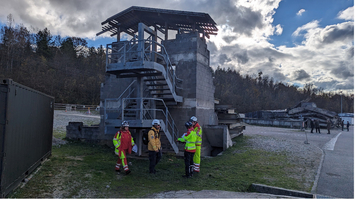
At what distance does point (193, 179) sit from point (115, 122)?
3.65 meters

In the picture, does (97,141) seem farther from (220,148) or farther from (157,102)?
(220,148)

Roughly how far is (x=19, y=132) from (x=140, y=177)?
3522mm

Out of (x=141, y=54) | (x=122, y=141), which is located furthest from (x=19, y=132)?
(x=141, y=54)

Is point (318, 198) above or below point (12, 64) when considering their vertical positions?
below

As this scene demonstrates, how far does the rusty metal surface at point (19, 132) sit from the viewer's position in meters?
4.86

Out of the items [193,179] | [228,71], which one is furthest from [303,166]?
[228,71]

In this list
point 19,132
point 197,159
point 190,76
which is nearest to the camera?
point 19,132

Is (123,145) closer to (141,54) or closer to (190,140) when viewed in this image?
(190,140)

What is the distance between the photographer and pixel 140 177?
7234 millimetres

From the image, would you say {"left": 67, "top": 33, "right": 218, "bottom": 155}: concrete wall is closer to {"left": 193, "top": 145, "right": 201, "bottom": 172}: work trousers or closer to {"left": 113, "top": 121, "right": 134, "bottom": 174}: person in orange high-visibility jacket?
{"left": 193, "top": 145, "right": 201, "bottom": 172}: work trousers

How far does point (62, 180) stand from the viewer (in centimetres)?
635

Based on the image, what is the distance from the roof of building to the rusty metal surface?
8422 mm

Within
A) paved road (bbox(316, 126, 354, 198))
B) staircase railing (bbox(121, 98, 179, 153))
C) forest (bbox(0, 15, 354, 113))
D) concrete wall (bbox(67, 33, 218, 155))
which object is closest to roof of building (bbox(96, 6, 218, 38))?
concrete wall (bbox(67, 33, 218, 155))

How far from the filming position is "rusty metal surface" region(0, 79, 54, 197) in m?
4.86
